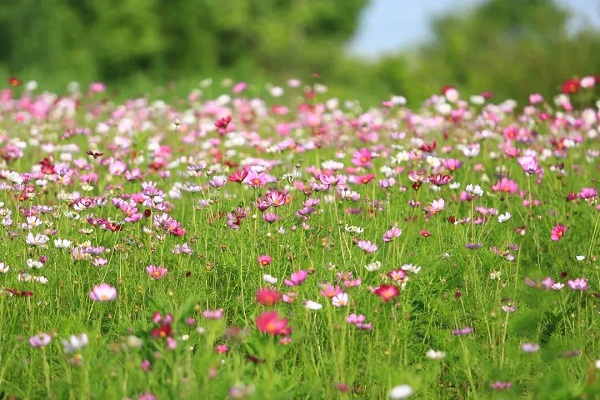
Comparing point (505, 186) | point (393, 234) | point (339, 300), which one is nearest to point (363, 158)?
point (505, 186)

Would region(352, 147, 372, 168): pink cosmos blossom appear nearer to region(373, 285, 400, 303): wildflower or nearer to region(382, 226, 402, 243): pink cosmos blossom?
region(382, 226, 402, 243): pink cosmos blossom

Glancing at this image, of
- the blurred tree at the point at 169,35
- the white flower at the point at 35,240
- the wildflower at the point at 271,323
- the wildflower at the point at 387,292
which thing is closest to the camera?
the wildflower at the point at 271,323

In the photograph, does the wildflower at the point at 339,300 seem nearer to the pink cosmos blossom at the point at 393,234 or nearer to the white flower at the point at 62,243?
the pink cosmos blossom at the point at 393,234

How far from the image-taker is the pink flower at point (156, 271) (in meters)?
3.31

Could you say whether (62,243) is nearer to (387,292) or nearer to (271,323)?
(271,323)

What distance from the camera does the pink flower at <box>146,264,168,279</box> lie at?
331cm

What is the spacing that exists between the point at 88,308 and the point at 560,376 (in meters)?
1.86

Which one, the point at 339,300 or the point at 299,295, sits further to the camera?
the point at 299,295

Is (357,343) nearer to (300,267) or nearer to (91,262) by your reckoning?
(300,267)

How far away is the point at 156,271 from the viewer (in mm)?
3328

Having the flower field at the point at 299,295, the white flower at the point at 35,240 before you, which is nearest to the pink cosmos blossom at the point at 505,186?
the flower field at the point at 299,295

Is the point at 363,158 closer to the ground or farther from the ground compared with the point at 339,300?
farther from the ground

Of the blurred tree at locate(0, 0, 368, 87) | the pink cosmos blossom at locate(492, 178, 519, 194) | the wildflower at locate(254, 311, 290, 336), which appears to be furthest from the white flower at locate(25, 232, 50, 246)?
the blurred tree at locate(0, 0, 368, 87)

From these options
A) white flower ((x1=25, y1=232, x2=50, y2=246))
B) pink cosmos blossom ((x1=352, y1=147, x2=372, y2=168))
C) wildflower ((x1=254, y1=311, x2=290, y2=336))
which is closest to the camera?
wildflower ((x1=254, y1=311, x2=290, y2=336))
